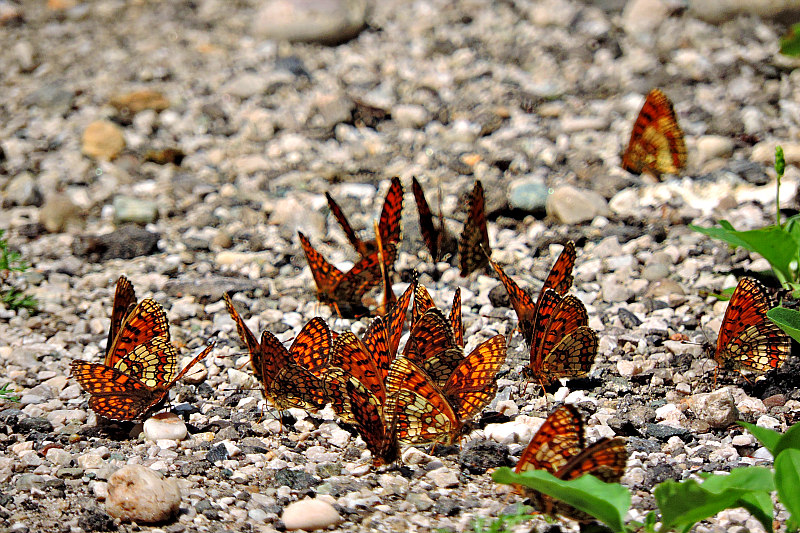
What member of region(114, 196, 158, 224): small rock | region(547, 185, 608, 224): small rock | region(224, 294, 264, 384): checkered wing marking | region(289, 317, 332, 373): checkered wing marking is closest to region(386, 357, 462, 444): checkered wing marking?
region(289, 317, 332, 373): checkered wing marking

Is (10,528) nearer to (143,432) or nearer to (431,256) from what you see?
(143,432)

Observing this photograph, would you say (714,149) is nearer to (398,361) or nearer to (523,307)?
(523,307)

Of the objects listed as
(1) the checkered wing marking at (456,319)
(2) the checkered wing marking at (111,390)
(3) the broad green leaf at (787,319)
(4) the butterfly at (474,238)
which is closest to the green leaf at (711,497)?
(3) the broad green leaf at (787,319)

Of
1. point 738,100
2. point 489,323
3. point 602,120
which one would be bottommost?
point 489,323

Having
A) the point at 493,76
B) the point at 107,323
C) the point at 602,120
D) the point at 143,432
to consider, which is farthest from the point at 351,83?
the point at 143,432

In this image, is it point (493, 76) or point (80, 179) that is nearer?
point (80, 179)

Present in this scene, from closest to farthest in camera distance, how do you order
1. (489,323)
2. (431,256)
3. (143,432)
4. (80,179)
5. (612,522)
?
(612,522) → (143,432) → (489,323) → (431,256) → (80,179)
